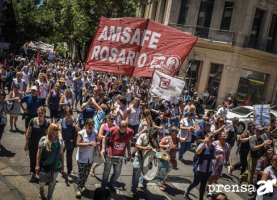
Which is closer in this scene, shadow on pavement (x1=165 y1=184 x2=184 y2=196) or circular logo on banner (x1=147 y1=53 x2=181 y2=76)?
shadow on pavement (x1=165 y1=184 x2=184 y2=196)

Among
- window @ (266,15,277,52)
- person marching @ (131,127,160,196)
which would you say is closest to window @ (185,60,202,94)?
window @ (266,15,277,52)

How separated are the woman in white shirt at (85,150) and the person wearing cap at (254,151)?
419 cm

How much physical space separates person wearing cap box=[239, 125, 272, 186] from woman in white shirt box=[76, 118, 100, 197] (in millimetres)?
4188

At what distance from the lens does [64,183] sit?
5660 millimetres

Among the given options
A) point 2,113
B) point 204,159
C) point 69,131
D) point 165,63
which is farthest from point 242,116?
point 2,113

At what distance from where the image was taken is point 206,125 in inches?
290

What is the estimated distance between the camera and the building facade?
70.9ft

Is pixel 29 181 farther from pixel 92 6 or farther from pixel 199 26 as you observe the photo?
pixel 92 6

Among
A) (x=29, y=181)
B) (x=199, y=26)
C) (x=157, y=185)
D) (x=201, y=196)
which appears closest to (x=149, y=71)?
(x=157, y=185)

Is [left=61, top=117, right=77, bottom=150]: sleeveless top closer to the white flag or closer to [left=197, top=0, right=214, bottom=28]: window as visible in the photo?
the white flag

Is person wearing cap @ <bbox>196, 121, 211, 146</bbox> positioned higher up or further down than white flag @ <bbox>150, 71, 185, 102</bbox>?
further down

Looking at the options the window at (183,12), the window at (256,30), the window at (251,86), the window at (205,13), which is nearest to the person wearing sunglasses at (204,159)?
the window at (205,13)

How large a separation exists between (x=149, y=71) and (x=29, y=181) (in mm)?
4096

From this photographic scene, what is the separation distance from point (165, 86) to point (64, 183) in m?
3.53
